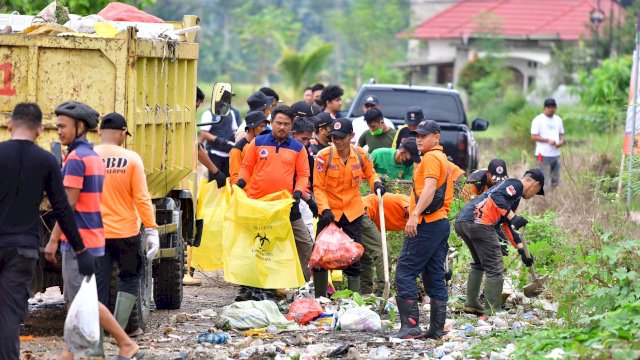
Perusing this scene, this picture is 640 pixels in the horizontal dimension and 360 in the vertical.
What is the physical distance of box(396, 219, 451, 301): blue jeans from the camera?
1018cm

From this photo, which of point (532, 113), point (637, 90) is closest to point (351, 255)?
point (637, 90)

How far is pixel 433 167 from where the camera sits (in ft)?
32.9

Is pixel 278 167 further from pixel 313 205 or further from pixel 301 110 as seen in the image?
pixel 301 110

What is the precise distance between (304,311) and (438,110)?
808cm

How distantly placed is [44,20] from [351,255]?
3.38 meters

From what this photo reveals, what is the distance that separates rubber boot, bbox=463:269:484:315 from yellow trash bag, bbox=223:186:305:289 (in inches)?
60.7

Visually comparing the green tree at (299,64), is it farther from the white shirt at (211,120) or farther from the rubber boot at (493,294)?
the rubber boot at (493,294)

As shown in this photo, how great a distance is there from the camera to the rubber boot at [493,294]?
11305 mm

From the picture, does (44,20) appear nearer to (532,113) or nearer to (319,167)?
(319,167)

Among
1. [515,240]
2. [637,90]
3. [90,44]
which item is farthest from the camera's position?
[637,90]

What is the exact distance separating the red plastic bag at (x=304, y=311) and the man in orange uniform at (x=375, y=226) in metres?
1.08

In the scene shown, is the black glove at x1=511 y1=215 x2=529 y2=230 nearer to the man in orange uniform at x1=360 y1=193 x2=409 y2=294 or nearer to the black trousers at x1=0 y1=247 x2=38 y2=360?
the man in orange uniform at x1=360 y1=193 x2=409 y2=294

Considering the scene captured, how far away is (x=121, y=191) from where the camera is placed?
886 cm

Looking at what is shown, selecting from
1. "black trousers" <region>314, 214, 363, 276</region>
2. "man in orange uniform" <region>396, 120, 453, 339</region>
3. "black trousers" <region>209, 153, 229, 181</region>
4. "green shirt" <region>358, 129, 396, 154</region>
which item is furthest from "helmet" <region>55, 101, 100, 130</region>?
"black trousers" <region>209, 153, 229, 181</region>
